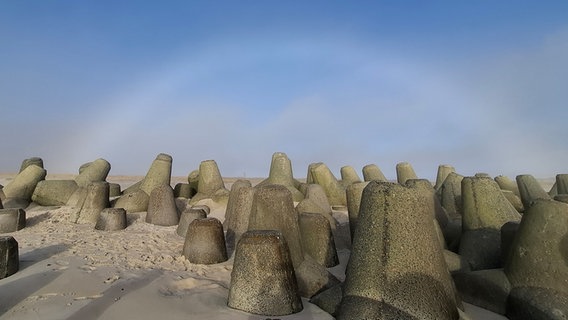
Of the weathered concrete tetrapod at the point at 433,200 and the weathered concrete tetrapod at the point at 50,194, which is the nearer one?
the weathered concrete tetrapod at the point at 433,200

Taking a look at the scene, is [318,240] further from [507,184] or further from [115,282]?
[507,184]

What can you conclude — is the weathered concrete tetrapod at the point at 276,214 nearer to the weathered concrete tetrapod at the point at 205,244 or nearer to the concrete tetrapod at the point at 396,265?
the weathered concrete tetrapod at the point at 205,244

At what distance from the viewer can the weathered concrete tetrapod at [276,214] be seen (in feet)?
17.1

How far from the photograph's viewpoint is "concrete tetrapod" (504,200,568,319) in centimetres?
393

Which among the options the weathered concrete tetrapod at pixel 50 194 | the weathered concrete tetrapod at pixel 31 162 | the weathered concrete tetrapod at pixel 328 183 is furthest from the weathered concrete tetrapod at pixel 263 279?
the weathered concrete tetrapod at pixel 31 162

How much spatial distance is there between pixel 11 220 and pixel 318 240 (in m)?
6.04

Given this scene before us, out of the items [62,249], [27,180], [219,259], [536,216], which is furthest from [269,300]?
[27,180]

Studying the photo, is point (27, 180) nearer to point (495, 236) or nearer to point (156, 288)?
point (156, 288)

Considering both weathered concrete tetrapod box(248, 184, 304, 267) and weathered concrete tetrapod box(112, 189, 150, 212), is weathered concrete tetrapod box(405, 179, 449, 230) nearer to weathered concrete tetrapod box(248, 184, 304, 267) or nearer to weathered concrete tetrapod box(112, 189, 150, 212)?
weathered concrete tetrapod box(248, 184, 304, 267)

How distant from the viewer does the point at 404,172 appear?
41.8ft

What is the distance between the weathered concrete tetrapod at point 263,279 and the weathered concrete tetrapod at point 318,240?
1.83 m

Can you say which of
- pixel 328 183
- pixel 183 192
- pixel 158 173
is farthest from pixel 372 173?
pixel 158 173

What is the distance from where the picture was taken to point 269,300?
3.95 metres

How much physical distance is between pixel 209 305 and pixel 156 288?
0.73 meters
